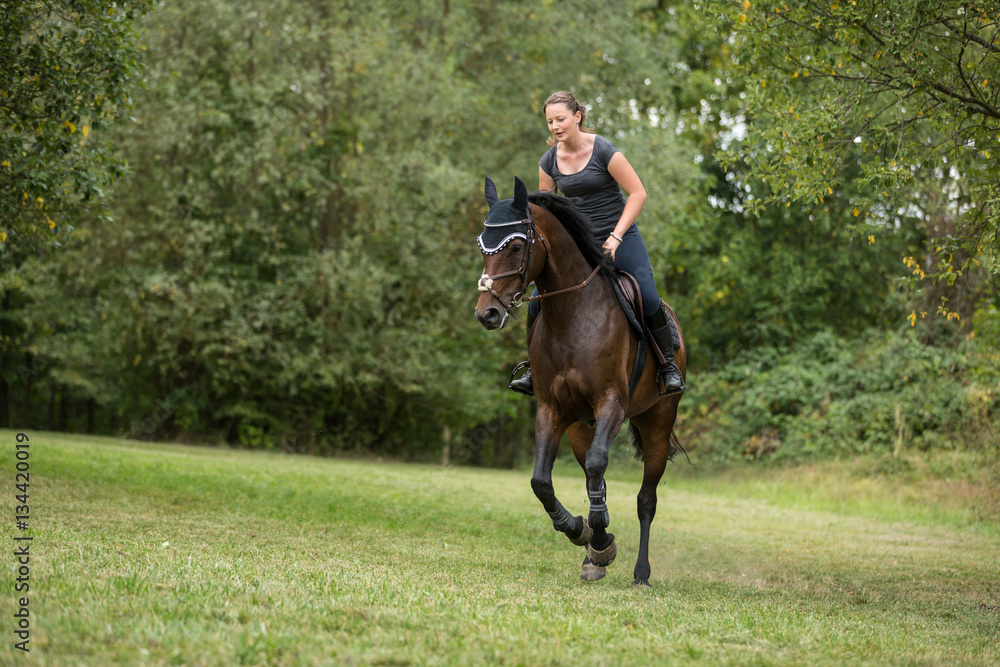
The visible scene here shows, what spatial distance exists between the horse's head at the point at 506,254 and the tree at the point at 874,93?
3980 millimetres

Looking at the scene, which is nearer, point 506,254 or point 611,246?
point 506,254

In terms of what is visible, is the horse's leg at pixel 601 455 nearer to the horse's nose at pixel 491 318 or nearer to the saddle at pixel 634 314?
the saddle at pixel 634 314

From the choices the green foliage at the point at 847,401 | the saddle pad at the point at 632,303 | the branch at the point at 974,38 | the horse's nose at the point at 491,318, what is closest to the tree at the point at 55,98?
the horse's nose at the point at 491,318

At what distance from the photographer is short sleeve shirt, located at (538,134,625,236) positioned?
762cm

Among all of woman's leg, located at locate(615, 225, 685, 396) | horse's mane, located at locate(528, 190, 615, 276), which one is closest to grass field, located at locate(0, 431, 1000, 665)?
woman's leg, located at locate(615, 225, 685, 396)

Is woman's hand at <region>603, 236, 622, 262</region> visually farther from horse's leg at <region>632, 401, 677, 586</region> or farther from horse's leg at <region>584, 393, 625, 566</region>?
horse's leg at <region>632, 401, 677, 586</region>

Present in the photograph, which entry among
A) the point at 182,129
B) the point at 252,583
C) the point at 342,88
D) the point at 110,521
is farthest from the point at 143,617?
the point at 342,88

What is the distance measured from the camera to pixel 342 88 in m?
22.8

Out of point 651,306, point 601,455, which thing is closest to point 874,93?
point 651,306

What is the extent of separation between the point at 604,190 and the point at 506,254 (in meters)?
1.55

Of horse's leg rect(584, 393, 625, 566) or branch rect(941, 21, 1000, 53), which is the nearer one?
horse's leg rect(584, 393, 625, 566)

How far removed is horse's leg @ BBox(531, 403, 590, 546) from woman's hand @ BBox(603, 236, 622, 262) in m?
1.33

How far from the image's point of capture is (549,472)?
705cm

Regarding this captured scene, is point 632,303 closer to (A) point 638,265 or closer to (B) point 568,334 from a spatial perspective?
(A) point 638,265
